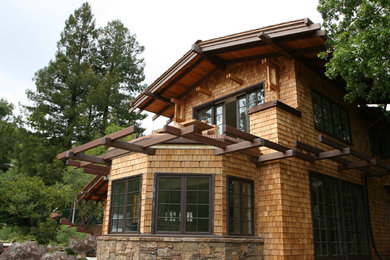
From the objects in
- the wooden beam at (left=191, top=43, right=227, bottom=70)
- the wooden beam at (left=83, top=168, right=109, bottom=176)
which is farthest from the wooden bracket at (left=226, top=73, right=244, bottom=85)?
the wooden beam at (left=83, top=168, right=109, bottom=176)

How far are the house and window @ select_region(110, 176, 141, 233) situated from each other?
0.08 feet

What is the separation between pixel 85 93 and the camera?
85.5 ft

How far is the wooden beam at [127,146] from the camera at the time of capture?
648 cm

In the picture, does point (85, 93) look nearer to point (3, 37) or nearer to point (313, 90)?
point (3, 37)

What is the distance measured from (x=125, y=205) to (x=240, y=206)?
8.66ft

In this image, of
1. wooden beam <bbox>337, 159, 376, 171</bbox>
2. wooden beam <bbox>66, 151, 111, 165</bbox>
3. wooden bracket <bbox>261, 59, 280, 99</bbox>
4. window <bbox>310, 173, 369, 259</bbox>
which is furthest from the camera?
wooden bracket <bbox>261, 59, 280, 99</bbox>

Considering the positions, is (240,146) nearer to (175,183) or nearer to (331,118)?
(175,183)

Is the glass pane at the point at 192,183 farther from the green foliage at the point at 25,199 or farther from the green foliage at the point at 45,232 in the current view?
the green foliage at the point at 45,232

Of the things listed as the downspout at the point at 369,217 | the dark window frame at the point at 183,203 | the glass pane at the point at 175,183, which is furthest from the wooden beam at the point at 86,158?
the downspout at the point at 369,217

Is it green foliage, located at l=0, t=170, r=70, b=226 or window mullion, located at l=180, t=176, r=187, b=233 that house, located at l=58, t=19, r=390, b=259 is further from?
green foliage, located at l=0, t=170, r=70, b=226

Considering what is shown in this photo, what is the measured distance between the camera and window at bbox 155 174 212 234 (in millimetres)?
7258

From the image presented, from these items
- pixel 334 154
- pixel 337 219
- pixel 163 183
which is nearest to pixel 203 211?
pixel 163 183

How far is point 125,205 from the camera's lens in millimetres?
8023

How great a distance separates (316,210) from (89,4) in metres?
26.8
